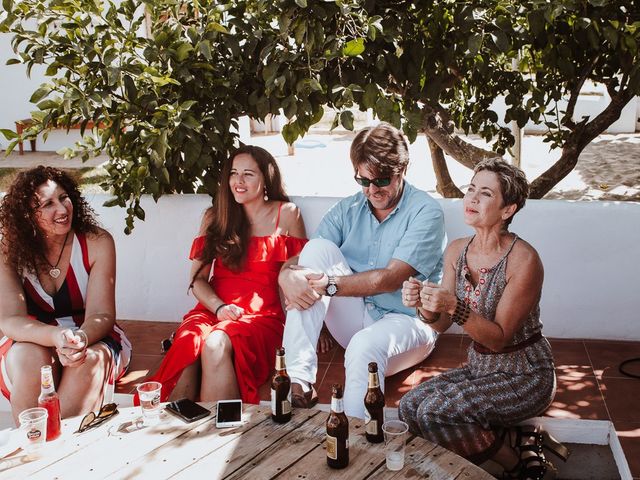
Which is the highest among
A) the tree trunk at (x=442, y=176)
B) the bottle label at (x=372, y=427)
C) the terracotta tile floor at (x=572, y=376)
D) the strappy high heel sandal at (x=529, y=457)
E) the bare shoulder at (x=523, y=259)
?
the tree trunk at (x=442, y=176)

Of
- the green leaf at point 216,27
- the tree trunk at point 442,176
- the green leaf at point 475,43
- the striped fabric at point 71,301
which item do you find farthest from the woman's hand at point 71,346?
the tree trunk at point 442,176

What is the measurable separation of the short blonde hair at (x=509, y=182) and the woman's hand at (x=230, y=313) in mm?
1354

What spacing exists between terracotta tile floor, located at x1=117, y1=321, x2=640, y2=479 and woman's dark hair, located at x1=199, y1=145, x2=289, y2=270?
2.10ft

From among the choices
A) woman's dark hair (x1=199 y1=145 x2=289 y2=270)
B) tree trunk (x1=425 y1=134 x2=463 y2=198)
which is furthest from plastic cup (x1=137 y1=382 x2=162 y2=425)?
tree trunk (x1=425 y1=134 x2=463 y2=198)

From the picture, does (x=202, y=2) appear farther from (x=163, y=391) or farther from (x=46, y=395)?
(x=46, y=395)

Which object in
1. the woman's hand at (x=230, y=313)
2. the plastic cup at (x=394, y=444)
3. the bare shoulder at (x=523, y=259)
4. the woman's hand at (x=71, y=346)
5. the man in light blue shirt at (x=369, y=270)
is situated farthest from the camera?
the woman's hand at (x=230, y=313)

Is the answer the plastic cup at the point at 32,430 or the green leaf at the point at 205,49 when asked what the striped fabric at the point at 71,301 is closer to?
the plastic cup at the point at 32,430

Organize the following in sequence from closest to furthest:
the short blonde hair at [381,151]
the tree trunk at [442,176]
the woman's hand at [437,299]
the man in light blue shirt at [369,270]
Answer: the woman's hand at [437,299]
the man in light blue shirt at [369,270]
the short blonde hair at [381,151]
the tree trunk at [442,176]

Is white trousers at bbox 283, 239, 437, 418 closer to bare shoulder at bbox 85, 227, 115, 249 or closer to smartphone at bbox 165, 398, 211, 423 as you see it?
smartphone at bbox 165, 398, 211, 423

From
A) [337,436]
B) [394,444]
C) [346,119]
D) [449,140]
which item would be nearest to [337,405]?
[337,436]

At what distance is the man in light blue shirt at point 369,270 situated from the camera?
3.38m

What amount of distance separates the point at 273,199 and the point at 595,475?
2.06 m

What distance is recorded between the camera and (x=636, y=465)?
297 centimetres

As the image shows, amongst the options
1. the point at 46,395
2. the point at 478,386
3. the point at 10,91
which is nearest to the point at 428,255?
the point at 478,386
